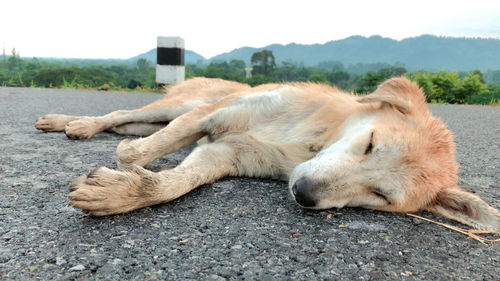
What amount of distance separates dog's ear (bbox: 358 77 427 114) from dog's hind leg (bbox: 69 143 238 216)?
135 centimetres

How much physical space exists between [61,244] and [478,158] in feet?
13.3

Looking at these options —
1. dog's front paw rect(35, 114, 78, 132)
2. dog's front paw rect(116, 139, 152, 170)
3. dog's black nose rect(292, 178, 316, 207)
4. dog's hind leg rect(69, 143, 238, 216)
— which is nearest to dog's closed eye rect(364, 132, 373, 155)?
dog's black nose rect(292, 178, 316, 207)

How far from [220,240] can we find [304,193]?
570mm

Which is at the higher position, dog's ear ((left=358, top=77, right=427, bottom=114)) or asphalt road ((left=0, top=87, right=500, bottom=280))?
dog's ear ((left=358, top=77, right=427, bottom=114))

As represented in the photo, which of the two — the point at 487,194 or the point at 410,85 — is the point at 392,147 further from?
the point at 487,194

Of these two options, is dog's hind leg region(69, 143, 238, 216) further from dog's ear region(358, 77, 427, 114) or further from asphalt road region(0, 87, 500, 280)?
dog's ear region(358, 77, 427, 114)

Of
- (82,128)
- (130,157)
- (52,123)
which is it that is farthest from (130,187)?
(52,123)

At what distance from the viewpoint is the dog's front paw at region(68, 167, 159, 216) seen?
67.9 inches

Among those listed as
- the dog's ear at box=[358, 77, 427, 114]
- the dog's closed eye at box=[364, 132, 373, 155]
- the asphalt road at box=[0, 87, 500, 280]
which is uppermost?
the dog's ear at box=[358, 77, 427, 114]

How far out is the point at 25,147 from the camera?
308 centimetres

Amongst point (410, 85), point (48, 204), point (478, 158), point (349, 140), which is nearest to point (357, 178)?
point (349, 140)

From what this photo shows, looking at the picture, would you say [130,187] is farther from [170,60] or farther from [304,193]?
[170,60]

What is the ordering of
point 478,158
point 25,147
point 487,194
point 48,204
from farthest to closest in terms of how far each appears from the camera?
1. point 478,158
2. point 25,147
3. point 487,194
4. point 48,204

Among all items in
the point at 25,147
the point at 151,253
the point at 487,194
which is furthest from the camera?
the point at 25,147
